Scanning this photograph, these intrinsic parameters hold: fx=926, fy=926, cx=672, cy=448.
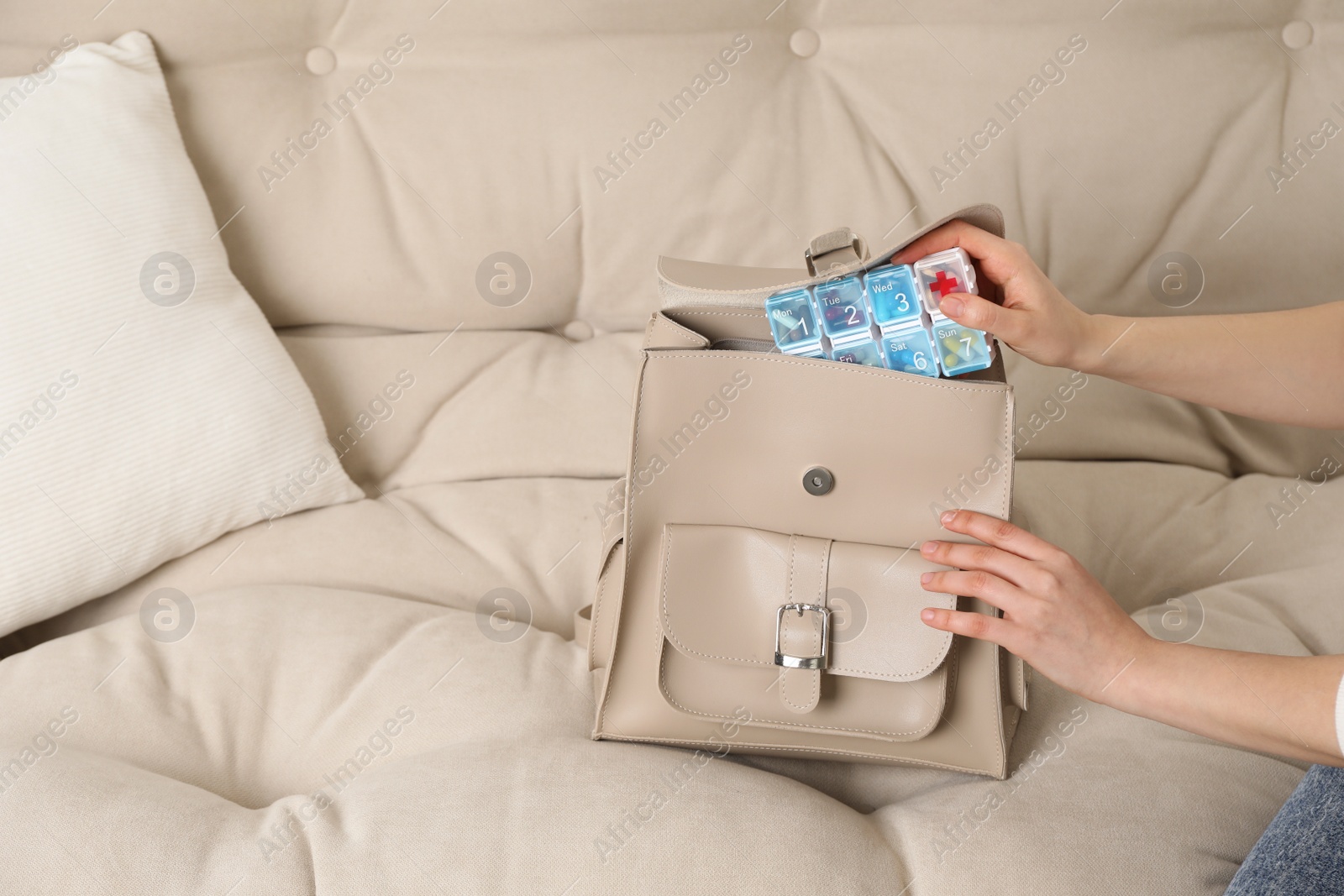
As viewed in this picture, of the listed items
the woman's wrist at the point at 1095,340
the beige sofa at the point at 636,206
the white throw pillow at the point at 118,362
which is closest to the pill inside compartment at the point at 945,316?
the woman's wrist at the point at 1095,340

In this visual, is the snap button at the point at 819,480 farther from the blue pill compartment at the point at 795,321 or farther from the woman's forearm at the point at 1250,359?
the woman's forearm at the point at 1250,359

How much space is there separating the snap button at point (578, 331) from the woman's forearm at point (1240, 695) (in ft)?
2.66

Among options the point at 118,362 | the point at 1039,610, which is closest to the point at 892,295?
the point at 1039,610

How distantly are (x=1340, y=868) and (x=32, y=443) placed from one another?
1.13 meters

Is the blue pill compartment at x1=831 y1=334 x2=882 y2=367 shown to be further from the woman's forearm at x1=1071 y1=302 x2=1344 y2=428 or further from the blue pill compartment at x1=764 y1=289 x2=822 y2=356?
the woman's forearm at x1=1071 y1=302 x2=1344 y2=428

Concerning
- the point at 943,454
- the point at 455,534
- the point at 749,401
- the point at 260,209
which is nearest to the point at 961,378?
the point at 943,454

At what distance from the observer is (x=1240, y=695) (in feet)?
2.01

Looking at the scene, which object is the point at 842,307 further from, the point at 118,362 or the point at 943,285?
the point at 118,362

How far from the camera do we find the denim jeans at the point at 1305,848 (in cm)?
60

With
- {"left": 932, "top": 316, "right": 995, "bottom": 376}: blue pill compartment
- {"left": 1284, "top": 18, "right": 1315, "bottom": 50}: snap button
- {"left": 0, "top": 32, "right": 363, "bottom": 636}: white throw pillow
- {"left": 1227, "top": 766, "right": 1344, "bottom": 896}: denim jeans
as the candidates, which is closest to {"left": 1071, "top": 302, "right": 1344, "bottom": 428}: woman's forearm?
{"left": 932, "top": 316, "right": 995, "bottom": 376}: blue pill compartment

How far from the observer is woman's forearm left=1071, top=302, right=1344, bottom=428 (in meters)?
0.84

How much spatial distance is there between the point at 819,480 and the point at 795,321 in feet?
0.44

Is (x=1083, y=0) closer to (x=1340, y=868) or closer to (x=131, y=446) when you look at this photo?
(x=1340, y=868)

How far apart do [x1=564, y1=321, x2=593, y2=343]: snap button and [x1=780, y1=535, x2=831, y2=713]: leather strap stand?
0.61 meters
